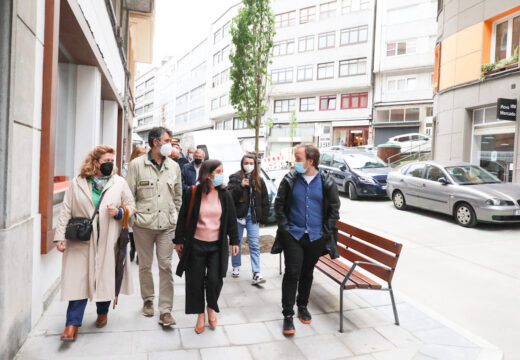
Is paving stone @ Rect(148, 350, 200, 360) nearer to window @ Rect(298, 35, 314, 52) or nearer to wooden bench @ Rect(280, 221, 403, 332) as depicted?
wooden bench @ Rect(280, 221, 403, 332)

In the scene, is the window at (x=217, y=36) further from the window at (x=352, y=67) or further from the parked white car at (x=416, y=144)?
the parked white car at (x=416, y=144)

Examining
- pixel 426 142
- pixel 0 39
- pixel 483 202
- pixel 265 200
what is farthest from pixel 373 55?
pixel 0 39

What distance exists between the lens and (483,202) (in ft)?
32.0

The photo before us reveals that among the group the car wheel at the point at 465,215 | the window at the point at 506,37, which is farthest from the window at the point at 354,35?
the car wheel at the point at 465,215

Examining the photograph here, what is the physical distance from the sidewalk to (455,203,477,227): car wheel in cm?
624

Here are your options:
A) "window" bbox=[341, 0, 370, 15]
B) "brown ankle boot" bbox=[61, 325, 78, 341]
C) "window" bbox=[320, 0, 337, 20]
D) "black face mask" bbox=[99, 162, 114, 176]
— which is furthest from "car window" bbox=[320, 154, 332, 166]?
"window" bbox=[320, 0, 337, 20]

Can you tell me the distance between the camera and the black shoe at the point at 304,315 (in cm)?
430

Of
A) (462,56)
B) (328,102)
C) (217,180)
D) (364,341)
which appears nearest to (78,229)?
(217,180)

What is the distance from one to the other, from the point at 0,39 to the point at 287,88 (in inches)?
1772

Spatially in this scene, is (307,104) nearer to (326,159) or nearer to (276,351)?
(326,159)

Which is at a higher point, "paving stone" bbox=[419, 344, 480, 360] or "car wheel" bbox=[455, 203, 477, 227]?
"car wheel" bbox=[455, 203, 477, 227]

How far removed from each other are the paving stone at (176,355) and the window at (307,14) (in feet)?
154

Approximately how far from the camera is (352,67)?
4281cm

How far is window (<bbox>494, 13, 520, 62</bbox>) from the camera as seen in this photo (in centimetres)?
1489
